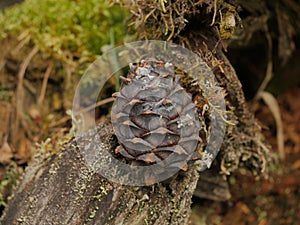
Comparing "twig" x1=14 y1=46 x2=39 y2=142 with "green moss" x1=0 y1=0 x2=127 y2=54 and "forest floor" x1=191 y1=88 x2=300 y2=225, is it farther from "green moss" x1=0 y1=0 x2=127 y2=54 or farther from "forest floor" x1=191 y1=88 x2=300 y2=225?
"forest floor" x1=191 y1=88 x2=300 y2=225

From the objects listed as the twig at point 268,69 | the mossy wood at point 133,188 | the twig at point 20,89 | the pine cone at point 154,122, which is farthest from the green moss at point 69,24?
the pine cone at point 154,122

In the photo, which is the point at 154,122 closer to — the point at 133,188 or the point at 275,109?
the point at 133,188

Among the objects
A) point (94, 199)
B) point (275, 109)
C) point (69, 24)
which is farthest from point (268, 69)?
point (94, 199)

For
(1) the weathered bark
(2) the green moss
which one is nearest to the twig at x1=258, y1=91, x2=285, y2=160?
(2) the green moss

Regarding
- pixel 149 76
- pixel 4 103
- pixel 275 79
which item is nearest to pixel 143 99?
pixel 149 76

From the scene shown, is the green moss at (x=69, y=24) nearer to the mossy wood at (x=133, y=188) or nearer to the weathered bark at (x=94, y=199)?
the mossy wood at (x=133, y=188)

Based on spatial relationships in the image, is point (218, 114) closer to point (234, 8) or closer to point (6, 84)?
point (234, 8)

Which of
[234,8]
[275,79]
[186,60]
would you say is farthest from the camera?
[275,79]
